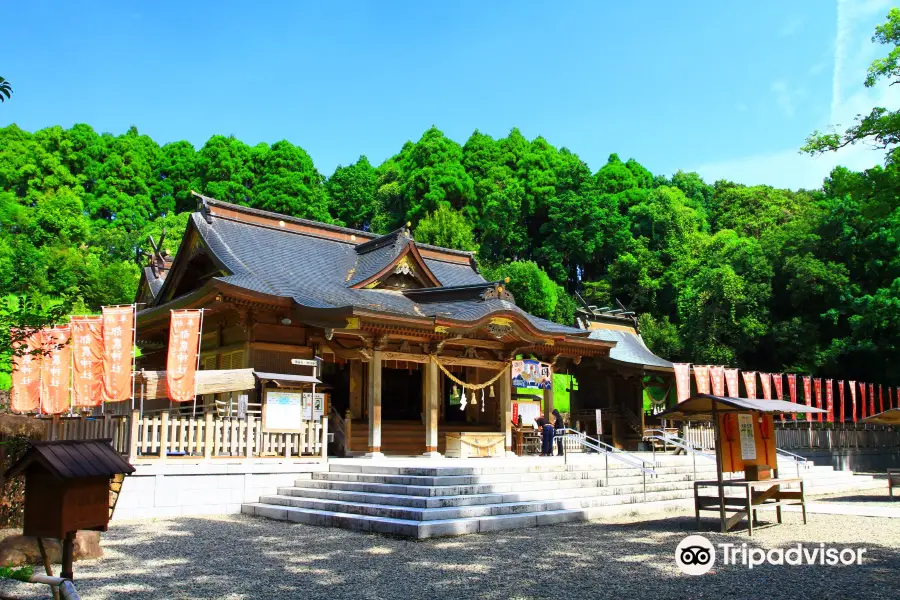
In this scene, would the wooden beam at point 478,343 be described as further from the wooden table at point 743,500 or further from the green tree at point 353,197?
the green tree at point 353,197

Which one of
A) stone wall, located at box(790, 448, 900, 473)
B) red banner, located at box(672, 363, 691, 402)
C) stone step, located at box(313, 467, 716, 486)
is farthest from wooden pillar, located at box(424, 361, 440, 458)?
stone wall, located at box(790, 448, 900, 473)

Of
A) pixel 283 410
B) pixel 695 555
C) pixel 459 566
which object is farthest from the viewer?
pixel 283 410

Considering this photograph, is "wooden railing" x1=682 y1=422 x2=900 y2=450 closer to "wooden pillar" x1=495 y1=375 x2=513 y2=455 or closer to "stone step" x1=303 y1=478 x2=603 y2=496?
"wooden pillar" x1=495 y1=375 x2=513 y2=455

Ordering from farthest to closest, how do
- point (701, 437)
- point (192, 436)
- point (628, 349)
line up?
point (628, 349) → point (701, 437) → point (192, 436)

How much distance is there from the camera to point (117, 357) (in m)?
13.4

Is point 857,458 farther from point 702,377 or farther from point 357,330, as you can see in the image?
point 357,330

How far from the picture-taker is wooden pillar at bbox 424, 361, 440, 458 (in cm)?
1714

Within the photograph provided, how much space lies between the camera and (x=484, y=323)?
1728 cm

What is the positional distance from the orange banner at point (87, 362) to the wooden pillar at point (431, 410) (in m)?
7.24

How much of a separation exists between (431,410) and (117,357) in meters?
7.20

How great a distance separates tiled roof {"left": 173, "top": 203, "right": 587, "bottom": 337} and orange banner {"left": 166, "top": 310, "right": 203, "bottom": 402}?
1.68 meters

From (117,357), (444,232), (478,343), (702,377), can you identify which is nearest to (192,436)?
(117,357)

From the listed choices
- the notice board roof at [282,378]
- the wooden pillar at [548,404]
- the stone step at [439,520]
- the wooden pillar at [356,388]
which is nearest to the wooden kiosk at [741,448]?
the stone step at [439,520]

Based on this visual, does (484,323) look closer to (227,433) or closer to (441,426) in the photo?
(441,426)
